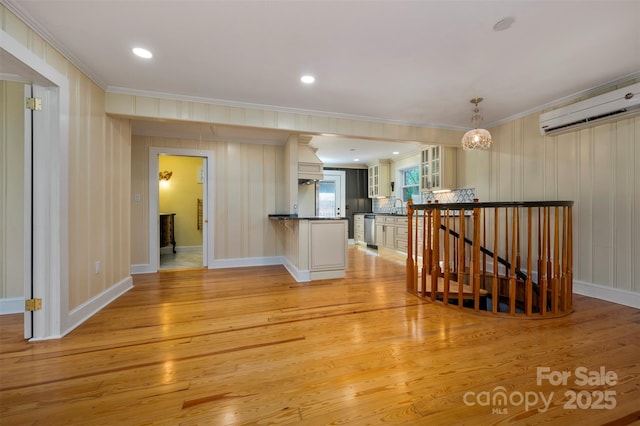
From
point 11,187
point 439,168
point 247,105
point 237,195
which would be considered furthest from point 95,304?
point 439,168

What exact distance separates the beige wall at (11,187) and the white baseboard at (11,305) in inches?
1.9

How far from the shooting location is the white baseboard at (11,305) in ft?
8.38

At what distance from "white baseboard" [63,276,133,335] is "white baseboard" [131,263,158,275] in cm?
97

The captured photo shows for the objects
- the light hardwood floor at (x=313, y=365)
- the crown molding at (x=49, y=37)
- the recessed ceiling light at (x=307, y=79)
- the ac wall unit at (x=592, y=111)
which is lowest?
the light hardwood floor at (x=313, y=365)

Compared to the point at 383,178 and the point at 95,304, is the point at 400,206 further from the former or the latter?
the point at 95,304

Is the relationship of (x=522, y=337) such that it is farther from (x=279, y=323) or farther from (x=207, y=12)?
(x=207, y=12)

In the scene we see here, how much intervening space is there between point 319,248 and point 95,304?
8.74 feet

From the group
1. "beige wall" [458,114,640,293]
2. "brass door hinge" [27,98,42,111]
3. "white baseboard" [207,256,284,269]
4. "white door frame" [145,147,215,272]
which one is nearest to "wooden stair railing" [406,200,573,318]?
"beige wall" [458,114,640,293]

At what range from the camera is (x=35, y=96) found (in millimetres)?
2072

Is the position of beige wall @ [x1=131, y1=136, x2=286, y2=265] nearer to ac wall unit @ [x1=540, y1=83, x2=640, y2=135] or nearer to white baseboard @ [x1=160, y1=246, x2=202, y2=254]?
white baseboard @ [x1=160, y1=246, x2=202, y2=254]

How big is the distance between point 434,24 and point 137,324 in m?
3.60

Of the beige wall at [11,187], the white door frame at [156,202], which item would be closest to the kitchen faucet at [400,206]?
the white door frame at [156,202]

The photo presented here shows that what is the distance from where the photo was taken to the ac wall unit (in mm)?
2645

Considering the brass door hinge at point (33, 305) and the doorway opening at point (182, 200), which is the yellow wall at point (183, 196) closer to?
the doorway opening at point (182, 200)
